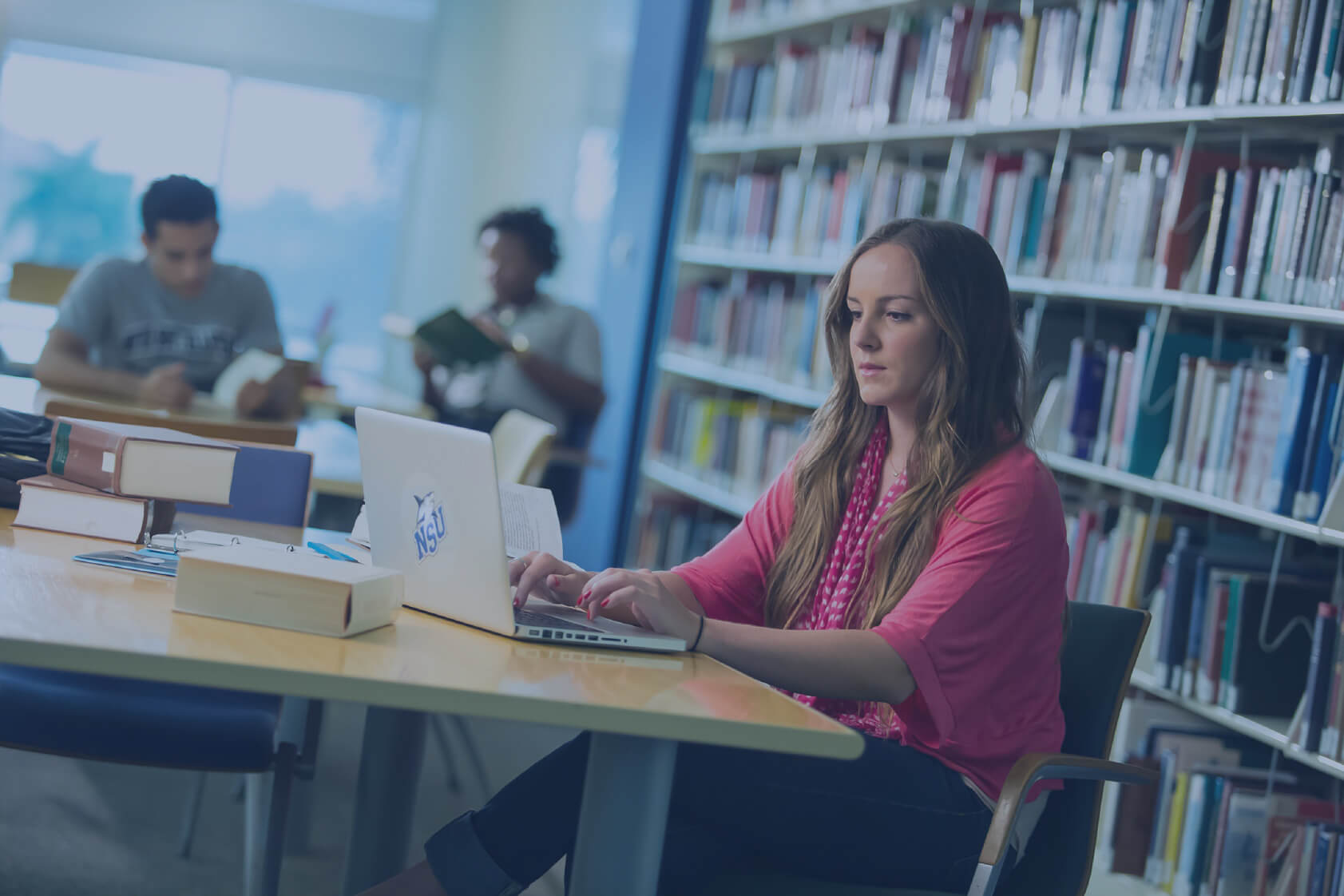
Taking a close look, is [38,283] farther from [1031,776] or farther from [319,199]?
[319,199]

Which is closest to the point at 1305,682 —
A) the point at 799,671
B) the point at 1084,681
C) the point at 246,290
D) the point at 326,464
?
the point at 1084,681

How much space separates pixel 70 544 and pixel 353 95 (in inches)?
283

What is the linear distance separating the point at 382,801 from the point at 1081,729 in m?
0.89

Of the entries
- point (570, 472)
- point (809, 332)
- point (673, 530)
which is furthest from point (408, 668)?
point (673, 530)

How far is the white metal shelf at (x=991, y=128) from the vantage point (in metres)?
2.36

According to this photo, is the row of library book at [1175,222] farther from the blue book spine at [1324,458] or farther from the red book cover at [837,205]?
the red book cover at [837,205]

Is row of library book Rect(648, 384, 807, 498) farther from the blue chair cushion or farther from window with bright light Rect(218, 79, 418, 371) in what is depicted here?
window with bright light Rect(218, 79, 418, 371)

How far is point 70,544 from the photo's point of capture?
4.91 ft

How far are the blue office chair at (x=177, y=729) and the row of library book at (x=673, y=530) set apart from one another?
8.29 feet

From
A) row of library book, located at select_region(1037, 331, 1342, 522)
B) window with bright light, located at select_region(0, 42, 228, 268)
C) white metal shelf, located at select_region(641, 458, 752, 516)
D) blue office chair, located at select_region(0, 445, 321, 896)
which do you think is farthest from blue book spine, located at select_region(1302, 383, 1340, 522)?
window with bright light, located at select_region(0, 42, 228, 268)

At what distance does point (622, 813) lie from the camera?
1163 mm

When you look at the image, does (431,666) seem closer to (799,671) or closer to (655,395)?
(799,671)

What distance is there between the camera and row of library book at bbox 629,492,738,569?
4.36 m

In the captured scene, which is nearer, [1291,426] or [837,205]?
[1291,426]
